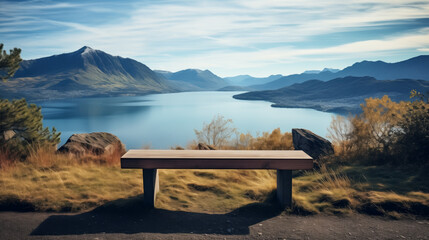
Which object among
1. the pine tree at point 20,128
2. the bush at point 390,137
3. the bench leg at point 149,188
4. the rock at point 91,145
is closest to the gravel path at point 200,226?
the bench leg at point 149,188

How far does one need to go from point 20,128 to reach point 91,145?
1.77m

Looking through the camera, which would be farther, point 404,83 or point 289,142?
point 404,83

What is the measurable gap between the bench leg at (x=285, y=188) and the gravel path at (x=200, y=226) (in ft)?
0.76

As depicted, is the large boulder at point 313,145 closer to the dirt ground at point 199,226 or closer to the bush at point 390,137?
the bush at point 390,137

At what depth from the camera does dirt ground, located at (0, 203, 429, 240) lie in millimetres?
3367

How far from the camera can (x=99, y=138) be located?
816cm

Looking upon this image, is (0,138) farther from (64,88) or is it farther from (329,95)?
(64,88)

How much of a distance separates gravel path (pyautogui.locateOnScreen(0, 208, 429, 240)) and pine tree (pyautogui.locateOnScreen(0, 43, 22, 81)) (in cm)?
469

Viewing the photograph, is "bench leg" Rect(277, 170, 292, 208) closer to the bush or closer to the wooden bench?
the wooden bench

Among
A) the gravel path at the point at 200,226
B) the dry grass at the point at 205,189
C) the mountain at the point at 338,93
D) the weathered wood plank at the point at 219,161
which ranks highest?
the mountain at the point at 338,93

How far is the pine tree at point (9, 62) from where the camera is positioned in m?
6.96

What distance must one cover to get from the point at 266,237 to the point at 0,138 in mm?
6748

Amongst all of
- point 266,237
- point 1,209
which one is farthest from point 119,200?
point 266,237

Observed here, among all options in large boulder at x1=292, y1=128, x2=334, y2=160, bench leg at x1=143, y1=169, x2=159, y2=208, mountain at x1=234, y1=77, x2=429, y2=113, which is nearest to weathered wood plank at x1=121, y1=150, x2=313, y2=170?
bench leg at x1=143, y1=169, x2=159, y2=208
